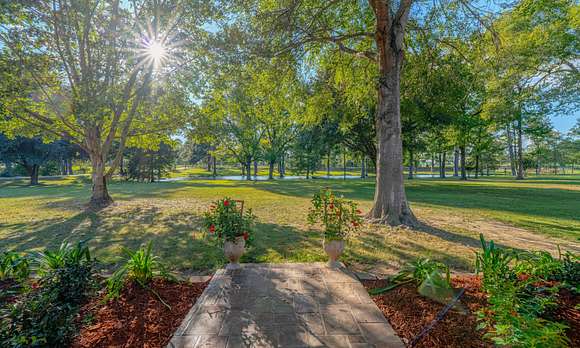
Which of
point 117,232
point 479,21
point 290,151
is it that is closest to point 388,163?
point 479,21

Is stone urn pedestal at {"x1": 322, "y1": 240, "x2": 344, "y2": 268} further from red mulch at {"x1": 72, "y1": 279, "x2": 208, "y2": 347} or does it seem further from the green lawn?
red mulch at {"x1": 72, "y1": 279, "x2": 208, "y2": 347}

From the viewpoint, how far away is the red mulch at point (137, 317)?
7.16 feet

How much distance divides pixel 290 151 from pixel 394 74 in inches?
1027

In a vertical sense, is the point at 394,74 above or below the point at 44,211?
above

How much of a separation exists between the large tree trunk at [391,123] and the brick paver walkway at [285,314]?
11.8 feet

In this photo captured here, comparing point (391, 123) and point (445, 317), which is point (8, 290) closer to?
point (445, 317)

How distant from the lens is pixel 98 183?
9812 millimetres

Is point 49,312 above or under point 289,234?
above

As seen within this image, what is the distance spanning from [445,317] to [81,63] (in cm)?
1218

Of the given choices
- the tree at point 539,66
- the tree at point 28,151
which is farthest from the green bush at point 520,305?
the tree at point 28,151

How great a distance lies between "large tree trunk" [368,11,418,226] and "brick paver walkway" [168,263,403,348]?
141 inches

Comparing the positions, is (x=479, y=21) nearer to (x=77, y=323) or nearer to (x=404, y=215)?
(x=404, y=215)

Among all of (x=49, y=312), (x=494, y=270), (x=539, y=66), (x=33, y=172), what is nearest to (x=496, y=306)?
(x=494, y=270)

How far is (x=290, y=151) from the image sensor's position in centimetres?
3225
